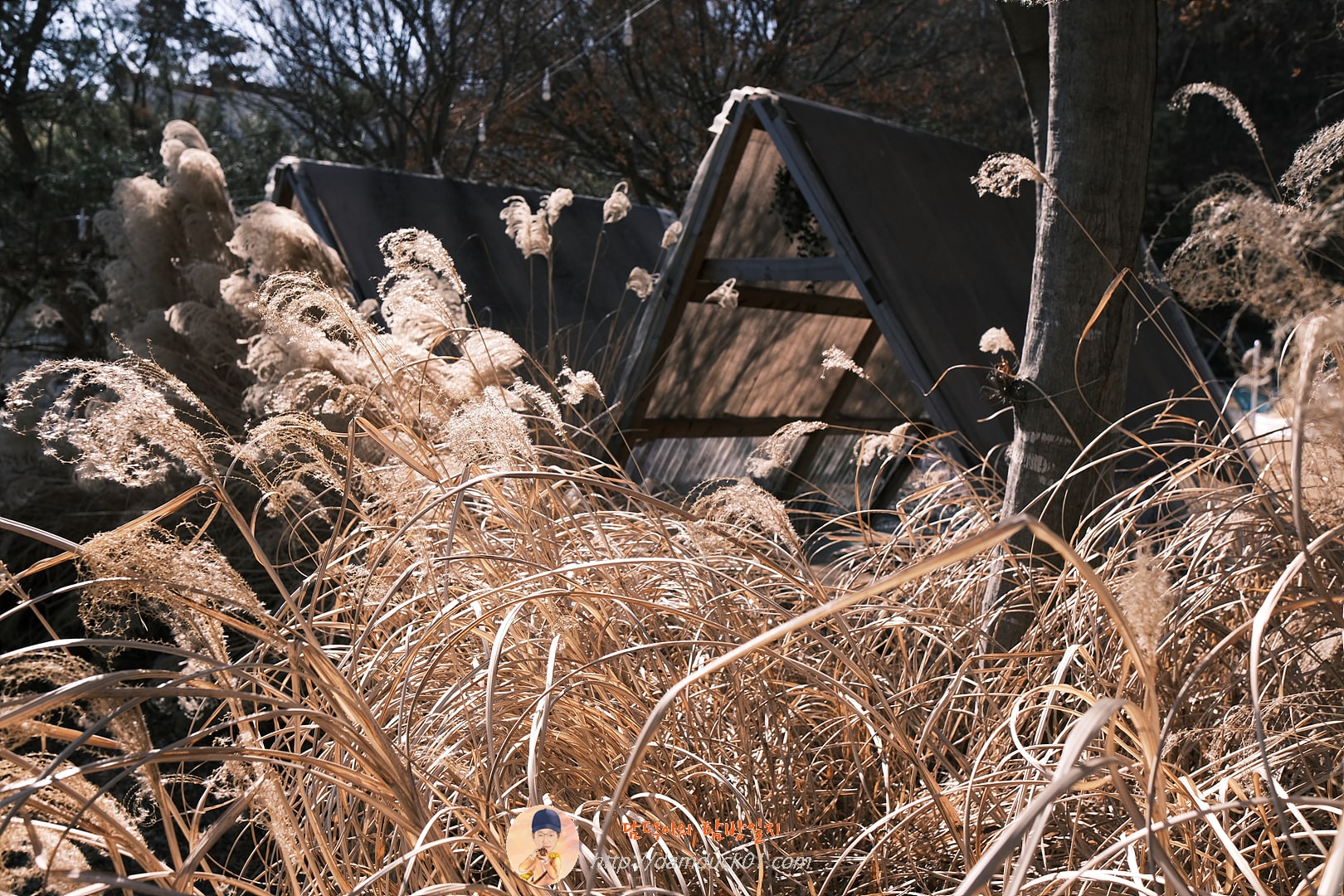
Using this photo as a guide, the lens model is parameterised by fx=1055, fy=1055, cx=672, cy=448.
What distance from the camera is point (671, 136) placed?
11273mm

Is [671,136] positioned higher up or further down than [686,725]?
higher up

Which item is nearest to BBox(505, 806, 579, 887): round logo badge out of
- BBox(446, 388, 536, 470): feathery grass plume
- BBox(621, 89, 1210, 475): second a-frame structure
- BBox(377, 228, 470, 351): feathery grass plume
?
BBox(446, 388, 536, 470): feathery grass plume

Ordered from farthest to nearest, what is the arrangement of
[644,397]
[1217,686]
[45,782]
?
[644,397] < [1217,686] < [45,782]

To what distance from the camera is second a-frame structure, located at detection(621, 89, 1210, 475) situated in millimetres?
3137

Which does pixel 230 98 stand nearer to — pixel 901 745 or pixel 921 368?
pixel 921 368

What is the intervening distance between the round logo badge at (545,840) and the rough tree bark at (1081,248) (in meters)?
1.06

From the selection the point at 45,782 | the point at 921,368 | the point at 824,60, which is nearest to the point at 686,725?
the point at 45,782

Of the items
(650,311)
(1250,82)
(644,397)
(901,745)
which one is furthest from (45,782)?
(1250,82)

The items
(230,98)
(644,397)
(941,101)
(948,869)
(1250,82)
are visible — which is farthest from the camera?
(1250,82)

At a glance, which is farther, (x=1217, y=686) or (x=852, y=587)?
(x=852, y=587)

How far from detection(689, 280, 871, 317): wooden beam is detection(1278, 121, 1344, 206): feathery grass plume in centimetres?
257

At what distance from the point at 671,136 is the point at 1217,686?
1058 cm

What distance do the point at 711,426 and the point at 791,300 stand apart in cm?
67

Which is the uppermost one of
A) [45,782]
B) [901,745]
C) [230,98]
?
[230,98]
